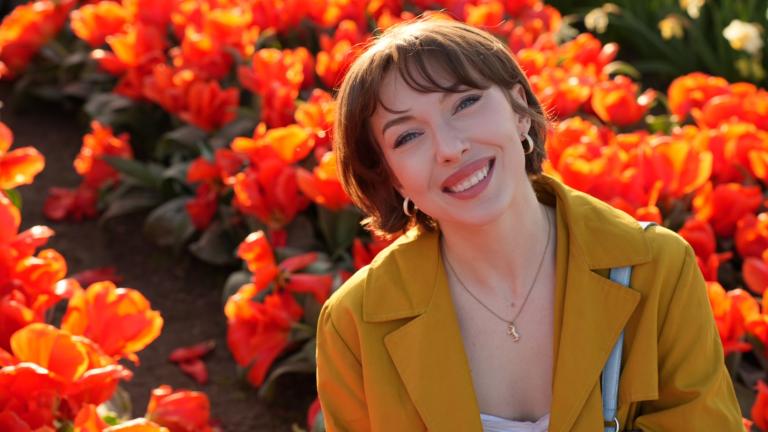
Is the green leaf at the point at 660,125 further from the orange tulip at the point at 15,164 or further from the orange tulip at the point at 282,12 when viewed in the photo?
the orange tulip at the point at 15,164

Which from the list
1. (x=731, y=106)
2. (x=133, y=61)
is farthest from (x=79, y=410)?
(x=133, y=61)

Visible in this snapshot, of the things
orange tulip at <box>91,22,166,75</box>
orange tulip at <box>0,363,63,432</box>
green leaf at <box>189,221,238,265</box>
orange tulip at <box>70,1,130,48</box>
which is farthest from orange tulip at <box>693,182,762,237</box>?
orange tulip at <box>70,1,130,48</box>

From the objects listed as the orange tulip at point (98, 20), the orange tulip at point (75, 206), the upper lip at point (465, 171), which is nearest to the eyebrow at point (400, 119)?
the upper lip at point (465, 171)

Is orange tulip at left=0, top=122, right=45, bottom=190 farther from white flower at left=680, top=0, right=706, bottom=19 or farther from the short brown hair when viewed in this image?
white flower at left=680, top=0, right=706, bottom=19

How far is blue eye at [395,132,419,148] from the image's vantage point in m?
2.18

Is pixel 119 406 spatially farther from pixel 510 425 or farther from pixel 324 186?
pixel 510 425

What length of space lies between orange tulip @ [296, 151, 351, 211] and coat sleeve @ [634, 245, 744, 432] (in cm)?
128

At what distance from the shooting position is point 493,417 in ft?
7.43

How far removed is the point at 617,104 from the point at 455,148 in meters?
1.64

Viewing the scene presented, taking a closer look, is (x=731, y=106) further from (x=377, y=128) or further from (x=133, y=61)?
(x=133, y=61)

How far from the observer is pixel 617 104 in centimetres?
364

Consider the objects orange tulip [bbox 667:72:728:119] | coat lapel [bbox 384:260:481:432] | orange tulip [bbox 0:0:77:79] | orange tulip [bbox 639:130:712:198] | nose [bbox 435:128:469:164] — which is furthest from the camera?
orange tulip [bbox 0:0:77:79]

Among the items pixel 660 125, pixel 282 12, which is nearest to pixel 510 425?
pixel 660 125

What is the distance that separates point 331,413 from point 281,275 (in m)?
0.98
